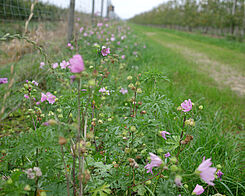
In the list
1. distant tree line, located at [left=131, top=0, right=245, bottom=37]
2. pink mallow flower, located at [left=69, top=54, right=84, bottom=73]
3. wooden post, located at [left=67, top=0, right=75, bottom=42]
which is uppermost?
distant tree line, located at [left=131, top=0, right=245, bottom=37]

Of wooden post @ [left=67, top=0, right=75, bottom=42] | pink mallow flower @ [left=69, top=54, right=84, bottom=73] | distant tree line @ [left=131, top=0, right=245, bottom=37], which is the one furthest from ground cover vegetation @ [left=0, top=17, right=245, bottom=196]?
distant tree line @ [left=131, top=0, right=245, bottom=37]

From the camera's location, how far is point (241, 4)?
1925 cm

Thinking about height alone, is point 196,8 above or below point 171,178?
above

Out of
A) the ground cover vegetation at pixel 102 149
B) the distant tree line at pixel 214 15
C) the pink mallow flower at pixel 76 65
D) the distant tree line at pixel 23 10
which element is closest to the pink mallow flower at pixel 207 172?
the ground cover vegetation at pixel 102 149

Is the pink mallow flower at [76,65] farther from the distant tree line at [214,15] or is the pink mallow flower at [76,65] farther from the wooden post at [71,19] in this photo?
the distant tree line at [214,15]

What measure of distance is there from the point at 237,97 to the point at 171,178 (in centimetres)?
305

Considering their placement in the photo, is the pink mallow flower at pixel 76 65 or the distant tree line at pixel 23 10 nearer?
the pink mallow flower at pixel 76 65

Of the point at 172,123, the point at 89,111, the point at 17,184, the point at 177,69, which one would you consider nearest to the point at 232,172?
the point at 172,123

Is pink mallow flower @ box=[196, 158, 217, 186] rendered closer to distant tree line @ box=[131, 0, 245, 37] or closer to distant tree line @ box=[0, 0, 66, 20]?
distant tree line @ box=[0, 0, 66, 20]

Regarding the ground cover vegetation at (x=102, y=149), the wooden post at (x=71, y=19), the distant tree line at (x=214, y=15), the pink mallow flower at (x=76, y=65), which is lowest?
the ground cover vegetation at (x=102, y=149)

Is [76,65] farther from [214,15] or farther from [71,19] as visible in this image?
[214,15]

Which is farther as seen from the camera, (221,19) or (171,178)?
(221,19)

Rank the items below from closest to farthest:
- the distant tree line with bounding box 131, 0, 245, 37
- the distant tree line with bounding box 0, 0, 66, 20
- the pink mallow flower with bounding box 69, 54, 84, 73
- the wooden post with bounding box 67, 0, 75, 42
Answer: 1. the pink mallow flower with bounding box 69, 54, 84, 73
2. the distant tree line with bounding box 0, 0, 66, 20
3. the wooden post with bounding box 67, 0, 75, 42
4. the distant tree line with bounding box 131, 0, 245, 37

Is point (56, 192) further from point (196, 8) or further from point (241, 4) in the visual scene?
point (196, 8)
